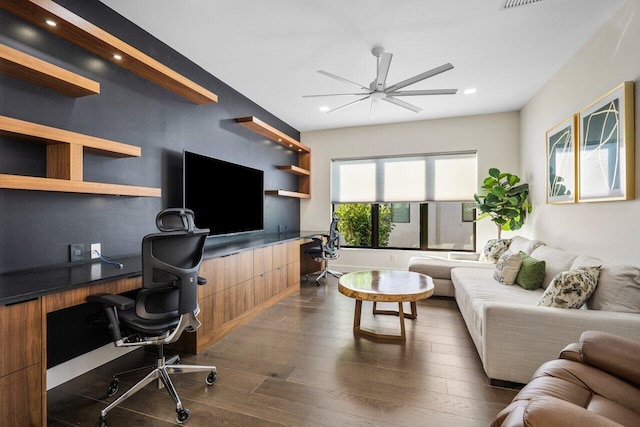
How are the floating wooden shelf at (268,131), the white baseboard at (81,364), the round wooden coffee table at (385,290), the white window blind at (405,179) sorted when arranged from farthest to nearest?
the white window blind at (405,179)
the floating wooden shelf at (268,131)
the round wooden coffee table at (385,290)
the white baseboard at (81,364)

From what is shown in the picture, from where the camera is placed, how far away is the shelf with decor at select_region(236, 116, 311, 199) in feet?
13.4

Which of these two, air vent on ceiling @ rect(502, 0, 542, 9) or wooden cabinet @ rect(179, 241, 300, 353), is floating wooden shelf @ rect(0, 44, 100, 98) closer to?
wooden cabinet @ rect(179, 241, 300, 353)

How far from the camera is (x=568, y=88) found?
3.25 m

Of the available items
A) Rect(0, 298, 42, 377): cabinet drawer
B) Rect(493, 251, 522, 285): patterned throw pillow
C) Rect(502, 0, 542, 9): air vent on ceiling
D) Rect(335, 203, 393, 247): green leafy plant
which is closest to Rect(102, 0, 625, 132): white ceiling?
Rect(502, 0, 542, 9): air vent on ceiling

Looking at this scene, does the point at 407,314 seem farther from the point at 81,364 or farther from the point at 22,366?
the point at 22,366

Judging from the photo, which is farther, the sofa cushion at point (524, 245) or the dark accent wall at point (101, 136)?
the sofa cushion at point (524, 245)

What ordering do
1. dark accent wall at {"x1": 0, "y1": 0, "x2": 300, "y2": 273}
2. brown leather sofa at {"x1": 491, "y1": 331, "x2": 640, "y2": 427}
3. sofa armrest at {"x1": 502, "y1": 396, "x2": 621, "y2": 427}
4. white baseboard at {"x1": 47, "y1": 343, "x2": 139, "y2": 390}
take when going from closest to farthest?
sofa armrest at {"x1": 502, "y1": 396, "x2": 621, "y2": 427} < brown leather sofa at {"x1": 491, "y1": 331, "x2": 640, "y2": 427} < dark accent wall at {"x1": 0, "y1": 0, "x2": 300, "y2": 273} < white baseboard at {"x1": 47, "y1": 343, "x2": 139, "y2": 390}

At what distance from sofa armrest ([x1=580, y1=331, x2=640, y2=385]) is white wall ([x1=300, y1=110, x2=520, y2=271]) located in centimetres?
394

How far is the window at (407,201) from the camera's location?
17.4ft

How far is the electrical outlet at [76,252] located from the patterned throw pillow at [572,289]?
11.0 ft

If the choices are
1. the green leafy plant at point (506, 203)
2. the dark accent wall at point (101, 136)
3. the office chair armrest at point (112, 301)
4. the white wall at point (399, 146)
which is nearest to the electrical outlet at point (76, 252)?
the dark accent wall at point (101, 136)

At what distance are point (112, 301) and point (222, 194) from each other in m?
2.03

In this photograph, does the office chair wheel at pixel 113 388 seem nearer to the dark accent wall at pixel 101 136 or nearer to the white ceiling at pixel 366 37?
the dark accent wall at pixel 101 136

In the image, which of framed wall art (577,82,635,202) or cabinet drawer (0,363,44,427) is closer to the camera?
cabinet drawer (0,363,44,427)
